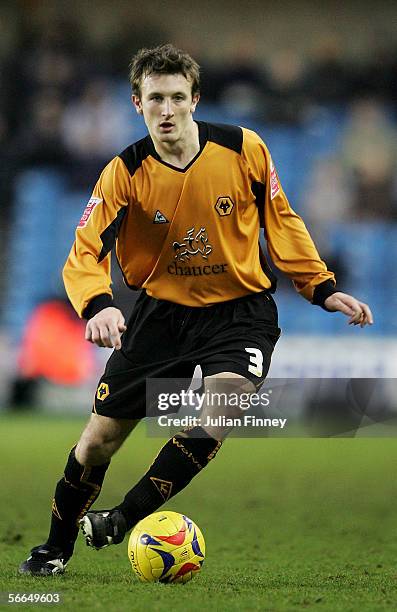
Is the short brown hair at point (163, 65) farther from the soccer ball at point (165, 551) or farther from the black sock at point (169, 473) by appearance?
the soccer ball at point (165, 551)

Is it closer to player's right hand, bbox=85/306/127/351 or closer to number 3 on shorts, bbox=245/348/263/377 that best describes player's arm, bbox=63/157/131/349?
player's right hand, bbox=85/306/127/351

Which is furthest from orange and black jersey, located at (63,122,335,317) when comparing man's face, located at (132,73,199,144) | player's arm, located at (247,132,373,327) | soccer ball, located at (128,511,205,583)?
soccer ball, located at (128,511,205,583)

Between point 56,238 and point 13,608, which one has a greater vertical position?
point 56,238

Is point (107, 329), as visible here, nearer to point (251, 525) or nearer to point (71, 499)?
point (71, 499)

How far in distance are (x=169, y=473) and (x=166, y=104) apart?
1659mm

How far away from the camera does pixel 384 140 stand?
17.1 metres

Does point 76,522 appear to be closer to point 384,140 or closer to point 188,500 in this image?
point 188,500

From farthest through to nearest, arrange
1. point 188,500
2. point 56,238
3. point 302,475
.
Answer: point 56,238
point 302,475
point 188,500

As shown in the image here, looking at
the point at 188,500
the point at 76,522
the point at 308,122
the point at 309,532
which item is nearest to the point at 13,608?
the point at 76,522

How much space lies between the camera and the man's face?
473cm

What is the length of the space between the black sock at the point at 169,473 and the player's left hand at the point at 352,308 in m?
0.89

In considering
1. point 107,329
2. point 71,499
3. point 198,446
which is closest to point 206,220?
point 107,329

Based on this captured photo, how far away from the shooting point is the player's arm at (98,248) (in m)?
4.46

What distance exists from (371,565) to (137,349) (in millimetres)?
1571
